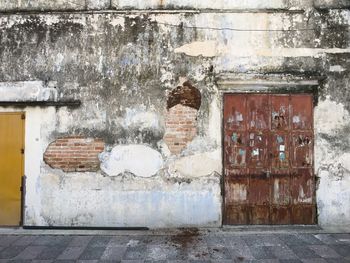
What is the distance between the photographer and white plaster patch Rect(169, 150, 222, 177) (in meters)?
6.20

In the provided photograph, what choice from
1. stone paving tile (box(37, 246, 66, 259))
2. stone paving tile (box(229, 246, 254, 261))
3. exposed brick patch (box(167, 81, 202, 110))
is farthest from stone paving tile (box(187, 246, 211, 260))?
exposed brick patch (box(167, 81, 202, 110))

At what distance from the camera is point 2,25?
6.45m

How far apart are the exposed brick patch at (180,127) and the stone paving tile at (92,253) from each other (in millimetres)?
2080

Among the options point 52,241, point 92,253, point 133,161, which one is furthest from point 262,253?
point 52,241

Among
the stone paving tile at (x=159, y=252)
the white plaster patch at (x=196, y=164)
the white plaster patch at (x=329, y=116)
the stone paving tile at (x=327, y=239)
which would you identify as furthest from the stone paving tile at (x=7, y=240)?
the white plaster patch at (x=329, y=116)

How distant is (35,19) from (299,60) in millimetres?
4924

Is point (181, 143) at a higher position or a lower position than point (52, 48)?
lower

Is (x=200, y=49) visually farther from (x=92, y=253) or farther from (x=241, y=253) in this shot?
(x=92, y=253)

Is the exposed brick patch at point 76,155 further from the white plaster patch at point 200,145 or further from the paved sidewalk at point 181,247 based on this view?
the white plaster patch at point 200,145

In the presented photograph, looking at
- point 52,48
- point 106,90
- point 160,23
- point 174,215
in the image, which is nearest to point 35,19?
point 52,48

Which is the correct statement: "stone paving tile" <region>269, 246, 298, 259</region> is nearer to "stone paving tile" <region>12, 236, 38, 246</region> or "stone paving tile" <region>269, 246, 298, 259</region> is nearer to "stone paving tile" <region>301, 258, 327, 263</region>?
"stone paving tile" <region>301, 258, 327, 263</region>

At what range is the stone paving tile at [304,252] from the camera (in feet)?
15.8

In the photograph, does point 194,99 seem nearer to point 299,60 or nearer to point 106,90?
point 106,90

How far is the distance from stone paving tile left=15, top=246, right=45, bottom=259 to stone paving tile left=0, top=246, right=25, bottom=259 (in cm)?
7
